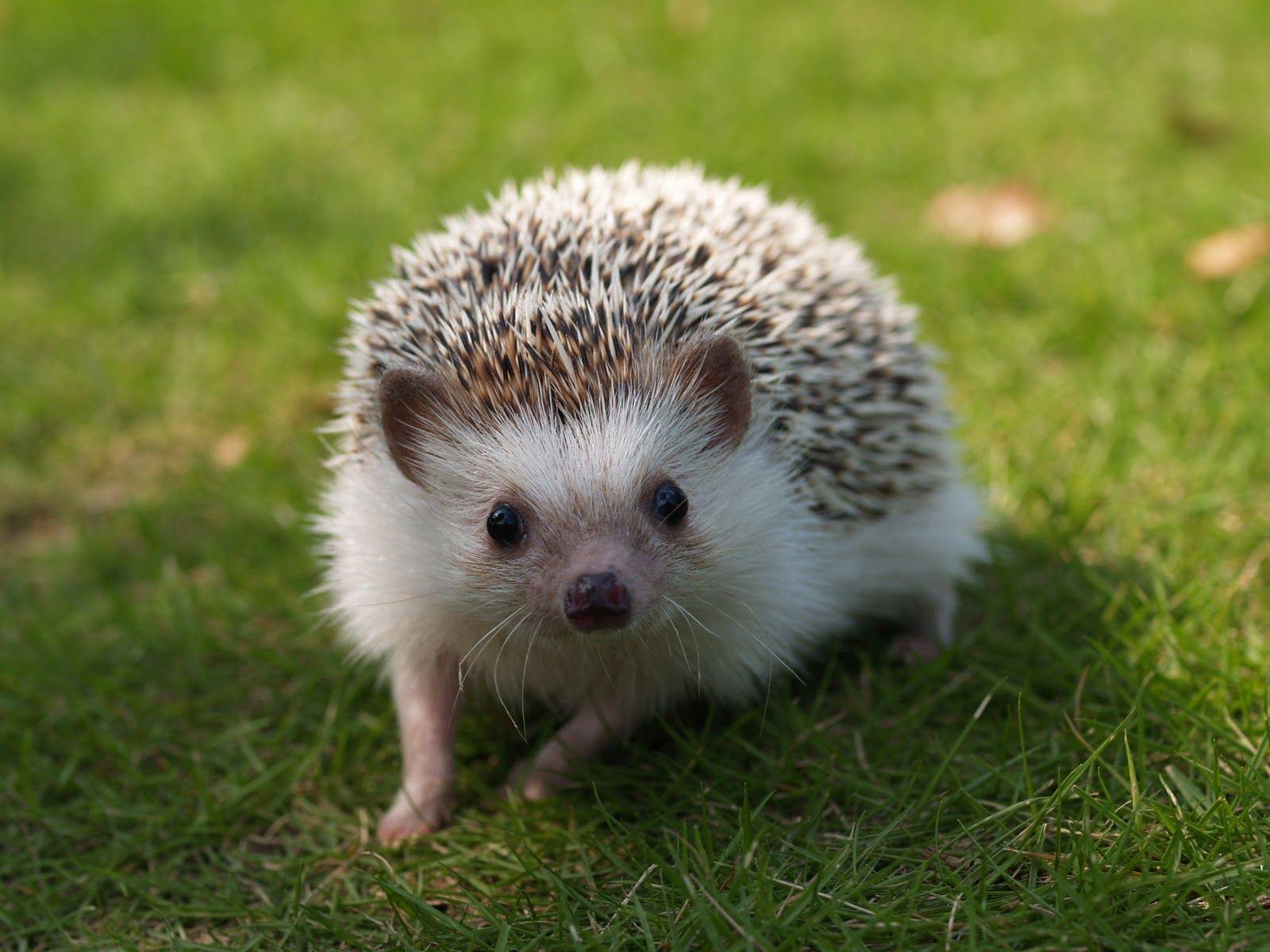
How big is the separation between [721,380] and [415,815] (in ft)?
3.90

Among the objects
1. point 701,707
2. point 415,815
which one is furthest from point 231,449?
point 701,707

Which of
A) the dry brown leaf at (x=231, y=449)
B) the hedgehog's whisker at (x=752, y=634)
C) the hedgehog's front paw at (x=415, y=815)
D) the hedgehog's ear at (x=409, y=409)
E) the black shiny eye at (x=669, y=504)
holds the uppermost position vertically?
the hedgehog's ear at (x=409, y=409)

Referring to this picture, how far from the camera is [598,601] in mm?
2207

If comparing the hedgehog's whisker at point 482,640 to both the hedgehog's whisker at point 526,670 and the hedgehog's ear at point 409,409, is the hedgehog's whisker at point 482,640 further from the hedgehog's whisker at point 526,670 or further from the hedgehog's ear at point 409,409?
the hedgehog's ear at point 409,409

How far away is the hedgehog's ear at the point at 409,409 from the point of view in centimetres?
246

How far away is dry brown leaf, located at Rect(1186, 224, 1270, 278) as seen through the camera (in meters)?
4.28

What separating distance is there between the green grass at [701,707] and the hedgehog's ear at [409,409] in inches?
31.1

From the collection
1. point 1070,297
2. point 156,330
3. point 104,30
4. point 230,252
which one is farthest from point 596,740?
point 104,30

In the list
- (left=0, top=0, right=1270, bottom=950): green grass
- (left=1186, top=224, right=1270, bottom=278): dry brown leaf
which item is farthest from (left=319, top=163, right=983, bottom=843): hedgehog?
(left=1186, top=224, right=1270, bottom=278): dry brown leaf

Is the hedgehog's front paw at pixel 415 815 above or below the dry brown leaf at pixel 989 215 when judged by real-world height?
below

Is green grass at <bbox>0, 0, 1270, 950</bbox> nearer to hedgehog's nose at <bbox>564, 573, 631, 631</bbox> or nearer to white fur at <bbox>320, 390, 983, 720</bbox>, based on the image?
white fur at <bbox>320, 390, 983, 720</bbox>

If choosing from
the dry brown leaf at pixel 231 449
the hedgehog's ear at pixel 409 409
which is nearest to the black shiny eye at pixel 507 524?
the hedgehog's ear at pixel 409 409

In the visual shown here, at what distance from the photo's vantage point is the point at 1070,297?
4.36 meters

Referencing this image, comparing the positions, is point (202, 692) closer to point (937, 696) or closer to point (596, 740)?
point (596, 740)
